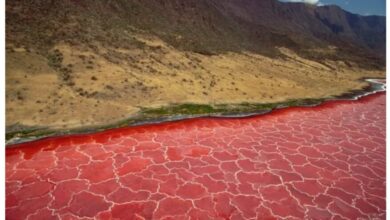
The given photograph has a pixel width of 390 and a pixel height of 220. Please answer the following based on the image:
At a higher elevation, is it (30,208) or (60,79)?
(60,79)

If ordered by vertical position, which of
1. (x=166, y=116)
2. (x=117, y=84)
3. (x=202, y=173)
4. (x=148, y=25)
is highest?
(x=148, y=25)

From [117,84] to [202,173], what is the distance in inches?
367

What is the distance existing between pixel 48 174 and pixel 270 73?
20365 mm

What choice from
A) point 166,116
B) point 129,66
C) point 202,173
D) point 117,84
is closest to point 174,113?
point 166,116

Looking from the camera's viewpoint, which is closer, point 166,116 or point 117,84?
point 166,116

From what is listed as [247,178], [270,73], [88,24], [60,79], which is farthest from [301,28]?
[247,178]

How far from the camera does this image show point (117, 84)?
1571 cm

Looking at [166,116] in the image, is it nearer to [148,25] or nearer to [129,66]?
[129,66]

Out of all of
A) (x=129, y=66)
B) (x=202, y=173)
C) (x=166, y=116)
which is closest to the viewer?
(x=202, y=173)

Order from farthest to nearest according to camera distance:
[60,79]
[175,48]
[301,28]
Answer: [301,28], [175,48], [60,79]

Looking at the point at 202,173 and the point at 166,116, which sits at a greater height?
the point at 166,116

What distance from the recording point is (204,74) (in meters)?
20.5

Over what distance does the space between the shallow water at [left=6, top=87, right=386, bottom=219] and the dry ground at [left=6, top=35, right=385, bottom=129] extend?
2.60 meters

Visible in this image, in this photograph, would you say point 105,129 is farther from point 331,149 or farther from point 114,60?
point 114,60
